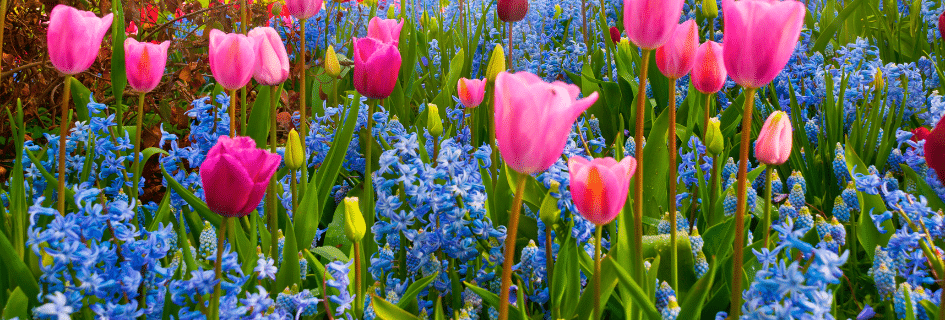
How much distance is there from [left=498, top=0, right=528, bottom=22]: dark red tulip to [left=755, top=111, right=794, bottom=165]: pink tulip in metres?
1.68

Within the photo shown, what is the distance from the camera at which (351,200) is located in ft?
3.91

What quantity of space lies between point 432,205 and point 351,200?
0.20 metres

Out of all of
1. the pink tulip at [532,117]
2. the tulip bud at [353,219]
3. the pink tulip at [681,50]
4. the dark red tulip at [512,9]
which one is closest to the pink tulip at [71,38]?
the tulip bud at [353,219]

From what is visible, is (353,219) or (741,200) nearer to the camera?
(741,200)

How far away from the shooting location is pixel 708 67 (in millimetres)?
1400

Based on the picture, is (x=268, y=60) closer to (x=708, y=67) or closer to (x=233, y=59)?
(x=233, y=59)

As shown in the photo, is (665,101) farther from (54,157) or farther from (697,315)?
(54,157)

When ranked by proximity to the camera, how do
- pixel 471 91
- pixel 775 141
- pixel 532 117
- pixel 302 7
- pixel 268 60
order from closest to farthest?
pixel 532 117
pixel 775 141
pixel 268 60
pixel 471 91
pixel 302 7

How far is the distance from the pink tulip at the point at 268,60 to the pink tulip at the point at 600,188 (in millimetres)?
931

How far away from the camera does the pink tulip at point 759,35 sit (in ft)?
3.15

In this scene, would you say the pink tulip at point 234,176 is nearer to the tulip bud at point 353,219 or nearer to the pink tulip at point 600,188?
the tulip bud at point 353,219

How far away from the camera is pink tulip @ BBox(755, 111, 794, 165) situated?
108 cm

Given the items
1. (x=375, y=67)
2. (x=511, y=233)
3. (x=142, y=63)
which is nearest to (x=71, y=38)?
(x=142, y=63)

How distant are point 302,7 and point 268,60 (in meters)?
0.48
